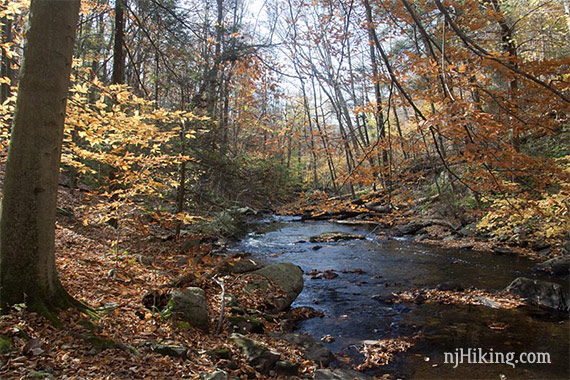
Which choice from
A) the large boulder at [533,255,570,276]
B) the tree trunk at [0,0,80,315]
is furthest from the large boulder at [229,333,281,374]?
the large boulder at [533,255,570,276]

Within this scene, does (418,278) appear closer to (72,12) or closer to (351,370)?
(351,370)

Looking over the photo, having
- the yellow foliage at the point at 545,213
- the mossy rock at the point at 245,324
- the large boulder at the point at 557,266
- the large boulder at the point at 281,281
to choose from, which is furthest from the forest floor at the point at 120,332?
the large boulder at the point at 557,266

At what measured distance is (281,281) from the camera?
24.6 ft

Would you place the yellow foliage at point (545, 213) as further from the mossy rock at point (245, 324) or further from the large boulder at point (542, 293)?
the mossy rock at point (245, 324)

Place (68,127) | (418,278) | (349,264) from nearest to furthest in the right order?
(68,127) → (418,278) → (349,264)

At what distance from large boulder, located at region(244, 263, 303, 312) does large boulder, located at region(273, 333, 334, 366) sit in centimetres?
123

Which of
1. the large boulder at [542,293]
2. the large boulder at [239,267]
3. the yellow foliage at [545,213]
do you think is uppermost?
the yellow foliage at [545,213]

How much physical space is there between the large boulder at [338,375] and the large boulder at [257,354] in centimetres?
58

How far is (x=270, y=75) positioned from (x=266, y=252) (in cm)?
651

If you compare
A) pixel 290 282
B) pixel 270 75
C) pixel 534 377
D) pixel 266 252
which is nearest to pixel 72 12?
pixel 270 75

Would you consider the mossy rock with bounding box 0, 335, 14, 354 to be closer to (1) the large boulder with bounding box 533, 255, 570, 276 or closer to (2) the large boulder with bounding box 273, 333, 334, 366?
(2) the large boulder with bounding box 273, 333, 334, 366

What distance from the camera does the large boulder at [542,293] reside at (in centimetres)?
672

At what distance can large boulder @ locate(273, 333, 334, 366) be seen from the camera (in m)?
4.97

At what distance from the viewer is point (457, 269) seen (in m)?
9.77
